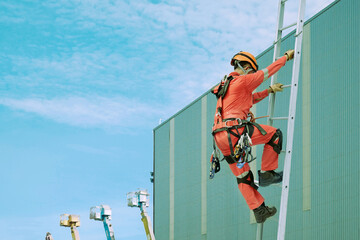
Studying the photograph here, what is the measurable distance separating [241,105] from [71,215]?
22716 mm

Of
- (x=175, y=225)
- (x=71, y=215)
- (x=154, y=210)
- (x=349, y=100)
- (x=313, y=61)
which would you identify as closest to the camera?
→ (x=349, y=100)

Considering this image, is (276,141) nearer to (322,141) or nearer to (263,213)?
(263,213)

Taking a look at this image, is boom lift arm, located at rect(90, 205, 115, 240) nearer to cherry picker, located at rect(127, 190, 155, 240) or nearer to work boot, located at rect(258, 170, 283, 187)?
cherry picker, located at rect(127, 190, 155, 240)

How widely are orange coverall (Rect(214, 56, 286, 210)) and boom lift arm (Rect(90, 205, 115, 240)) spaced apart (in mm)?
17574

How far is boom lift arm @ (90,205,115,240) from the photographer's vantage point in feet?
91.5

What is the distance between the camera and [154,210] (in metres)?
44.4

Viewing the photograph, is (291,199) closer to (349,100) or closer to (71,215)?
(349,100)

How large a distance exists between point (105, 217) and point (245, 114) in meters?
18.2

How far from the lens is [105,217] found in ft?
92.9

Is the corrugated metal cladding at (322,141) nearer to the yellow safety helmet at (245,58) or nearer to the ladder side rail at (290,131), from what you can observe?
the yellow safety helmet at (245,58)

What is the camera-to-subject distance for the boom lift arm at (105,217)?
27891mm

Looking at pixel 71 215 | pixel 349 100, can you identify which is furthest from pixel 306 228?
pixel 71 215

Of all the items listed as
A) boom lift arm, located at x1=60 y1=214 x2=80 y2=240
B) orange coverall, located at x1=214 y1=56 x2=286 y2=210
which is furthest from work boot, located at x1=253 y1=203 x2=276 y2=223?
boom lift arm, located at x1=60 y1=214 x2=80 y2=240

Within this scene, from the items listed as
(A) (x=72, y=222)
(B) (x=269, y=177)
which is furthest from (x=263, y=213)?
(A) (x=72, y=222)
